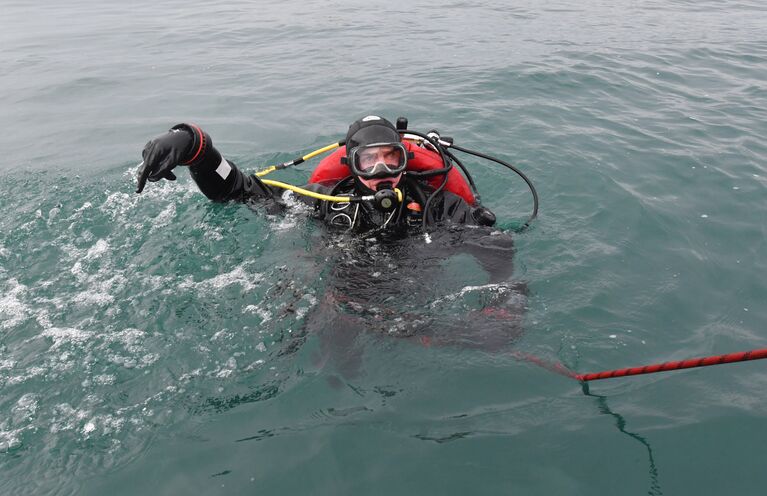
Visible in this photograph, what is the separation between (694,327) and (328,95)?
23.5ft

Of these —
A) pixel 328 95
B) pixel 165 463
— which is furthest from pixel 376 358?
pixel 328 95

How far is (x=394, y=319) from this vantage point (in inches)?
143

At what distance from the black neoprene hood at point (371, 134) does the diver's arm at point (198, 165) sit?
3.24 feet

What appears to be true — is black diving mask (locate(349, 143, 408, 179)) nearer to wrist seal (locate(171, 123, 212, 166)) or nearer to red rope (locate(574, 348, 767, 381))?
wrist seal (locate(171, 123, 212, 166))

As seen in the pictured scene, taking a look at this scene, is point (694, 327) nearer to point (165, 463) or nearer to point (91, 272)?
point (165, 463)

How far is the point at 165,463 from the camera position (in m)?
2.67

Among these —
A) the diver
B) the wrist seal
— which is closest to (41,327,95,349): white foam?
the diver

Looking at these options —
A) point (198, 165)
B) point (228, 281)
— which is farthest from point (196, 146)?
point (228, 281)

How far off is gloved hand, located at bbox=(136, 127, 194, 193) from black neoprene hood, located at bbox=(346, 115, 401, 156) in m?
1.23

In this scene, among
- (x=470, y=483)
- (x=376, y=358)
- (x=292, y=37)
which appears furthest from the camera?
(x=292, y=37)

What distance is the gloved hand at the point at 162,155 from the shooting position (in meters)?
3.81

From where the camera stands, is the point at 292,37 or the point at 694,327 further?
the point at 292,37

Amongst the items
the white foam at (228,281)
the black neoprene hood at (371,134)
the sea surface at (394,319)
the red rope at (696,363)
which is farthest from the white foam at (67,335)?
the red rope at (696,363)

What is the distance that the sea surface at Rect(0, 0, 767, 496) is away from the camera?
266cm
